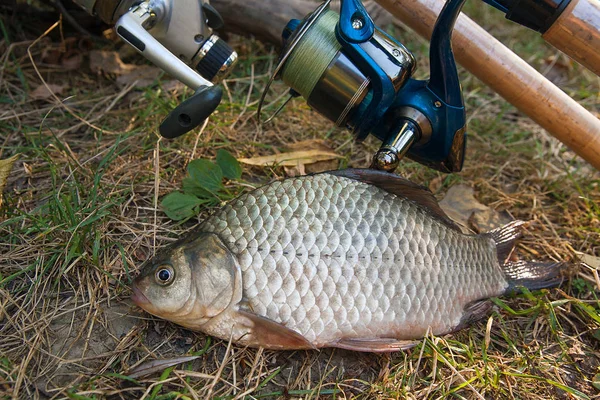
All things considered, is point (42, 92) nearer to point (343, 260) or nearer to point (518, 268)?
point (343, 260)

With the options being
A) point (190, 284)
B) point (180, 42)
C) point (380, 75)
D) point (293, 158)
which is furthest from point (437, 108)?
point (190, 284)

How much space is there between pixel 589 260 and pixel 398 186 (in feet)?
3.84

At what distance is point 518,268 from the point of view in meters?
2.31

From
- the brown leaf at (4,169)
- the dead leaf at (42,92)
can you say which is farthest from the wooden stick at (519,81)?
the dead leaf at (42,92)

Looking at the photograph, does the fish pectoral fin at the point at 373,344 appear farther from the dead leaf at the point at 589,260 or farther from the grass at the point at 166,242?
the dead leaf at the point at 589,260

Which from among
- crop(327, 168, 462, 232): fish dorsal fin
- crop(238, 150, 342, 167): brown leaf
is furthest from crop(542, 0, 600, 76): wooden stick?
crop(238, 150, 342, 167): brown leaf

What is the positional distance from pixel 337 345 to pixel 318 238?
0.40 meters

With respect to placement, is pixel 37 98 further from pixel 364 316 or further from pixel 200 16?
pixel 364 316

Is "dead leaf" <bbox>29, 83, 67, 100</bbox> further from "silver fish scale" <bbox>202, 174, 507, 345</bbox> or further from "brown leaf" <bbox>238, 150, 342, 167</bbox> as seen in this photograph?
"silver fish scale" <bbox>202, 174, 507, 345</bbox>

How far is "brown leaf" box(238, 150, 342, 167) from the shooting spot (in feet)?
8.54

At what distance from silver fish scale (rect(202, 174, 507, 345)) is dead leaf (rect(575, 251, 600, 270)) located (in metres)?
0.80

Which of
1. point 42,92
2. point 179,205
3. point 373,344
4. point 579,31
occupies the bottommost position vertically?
point 42,92

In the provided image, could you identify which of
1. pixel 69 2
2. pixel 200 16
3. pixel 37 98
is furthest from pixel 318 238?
pixel 69 2

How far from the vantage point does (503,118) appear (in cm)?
349
